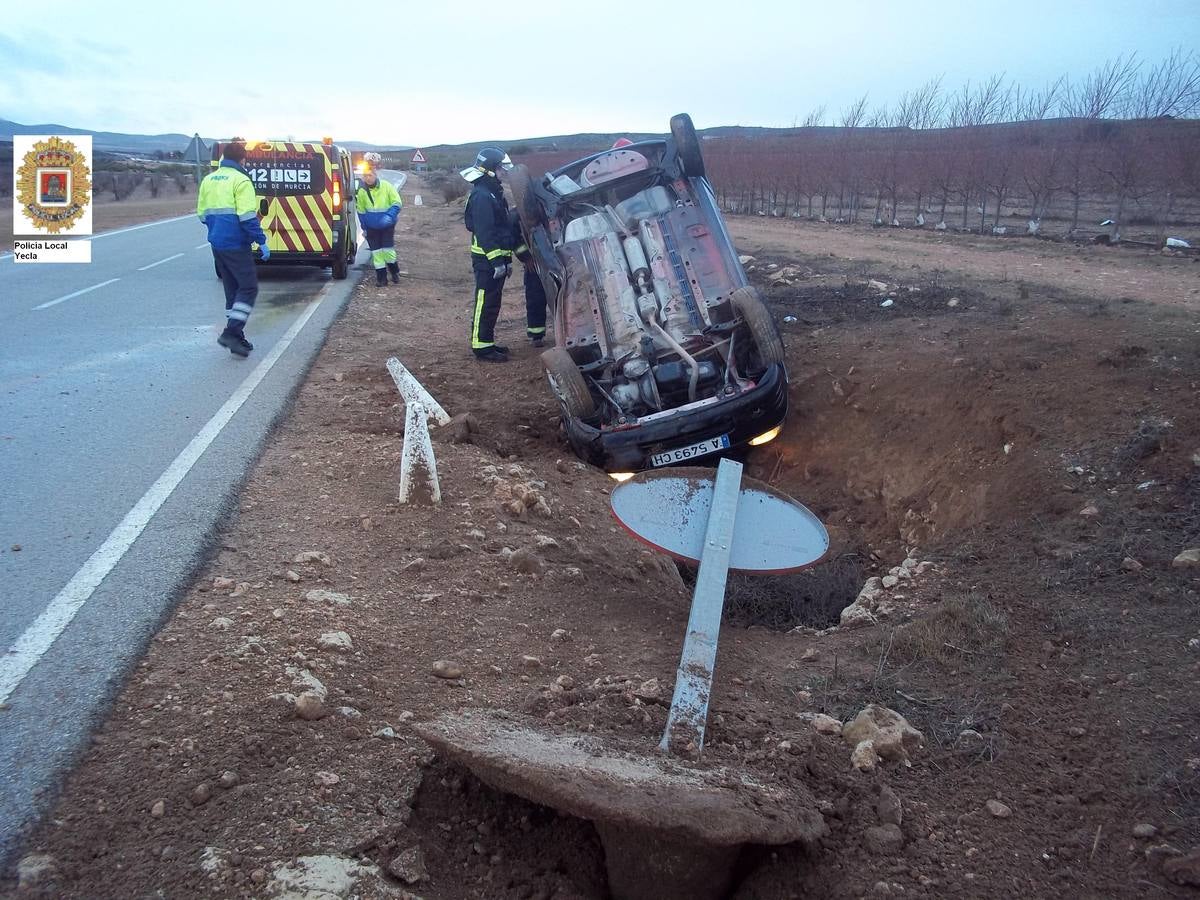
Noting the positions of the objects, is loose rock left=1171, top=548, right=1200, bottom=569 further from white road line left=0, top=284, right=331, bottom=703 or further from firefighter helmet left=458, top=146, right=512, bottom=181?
firefighter helmet left=458, top=146, right=512, bottom=181

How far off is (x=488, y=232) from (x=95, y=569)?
5231 mm

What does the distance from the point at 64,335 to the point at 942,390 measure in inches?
335

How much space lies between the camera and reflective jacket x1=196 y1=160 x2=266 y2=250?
8320mm

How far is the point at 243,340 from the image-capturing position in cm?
845

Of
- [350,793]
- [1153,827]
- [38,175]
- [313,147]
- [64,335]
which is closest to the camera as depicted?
[1153,827]

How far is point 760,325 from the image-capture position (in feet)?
20.7

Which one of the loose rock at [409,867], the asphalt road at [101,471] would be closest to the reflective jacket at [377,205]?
the asphalt road at [101,471]

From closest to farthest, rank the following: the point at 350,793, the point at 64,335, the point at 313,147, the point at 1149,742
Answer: the point at 350,793 < the point at 1149,742 < the point at 64,335 < the point at 313,147

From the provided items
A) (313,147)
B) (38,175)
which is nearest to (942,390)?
(313,147)

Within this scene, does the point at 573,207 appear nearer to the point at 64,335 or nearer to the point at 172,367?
the point at 172,367

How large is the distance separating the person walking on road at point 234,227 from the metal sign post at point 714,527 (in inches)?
215

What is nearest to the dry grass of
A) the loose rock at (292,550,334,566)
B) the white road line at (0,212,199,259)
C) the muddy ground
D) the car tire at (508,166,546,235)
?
the muddy ground

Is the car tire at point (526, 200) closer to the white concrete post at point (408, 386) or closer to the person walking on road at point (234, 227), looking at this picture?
the white concrete post at point (408, 386)

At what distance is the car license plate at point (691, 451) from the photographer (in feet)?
19.6
